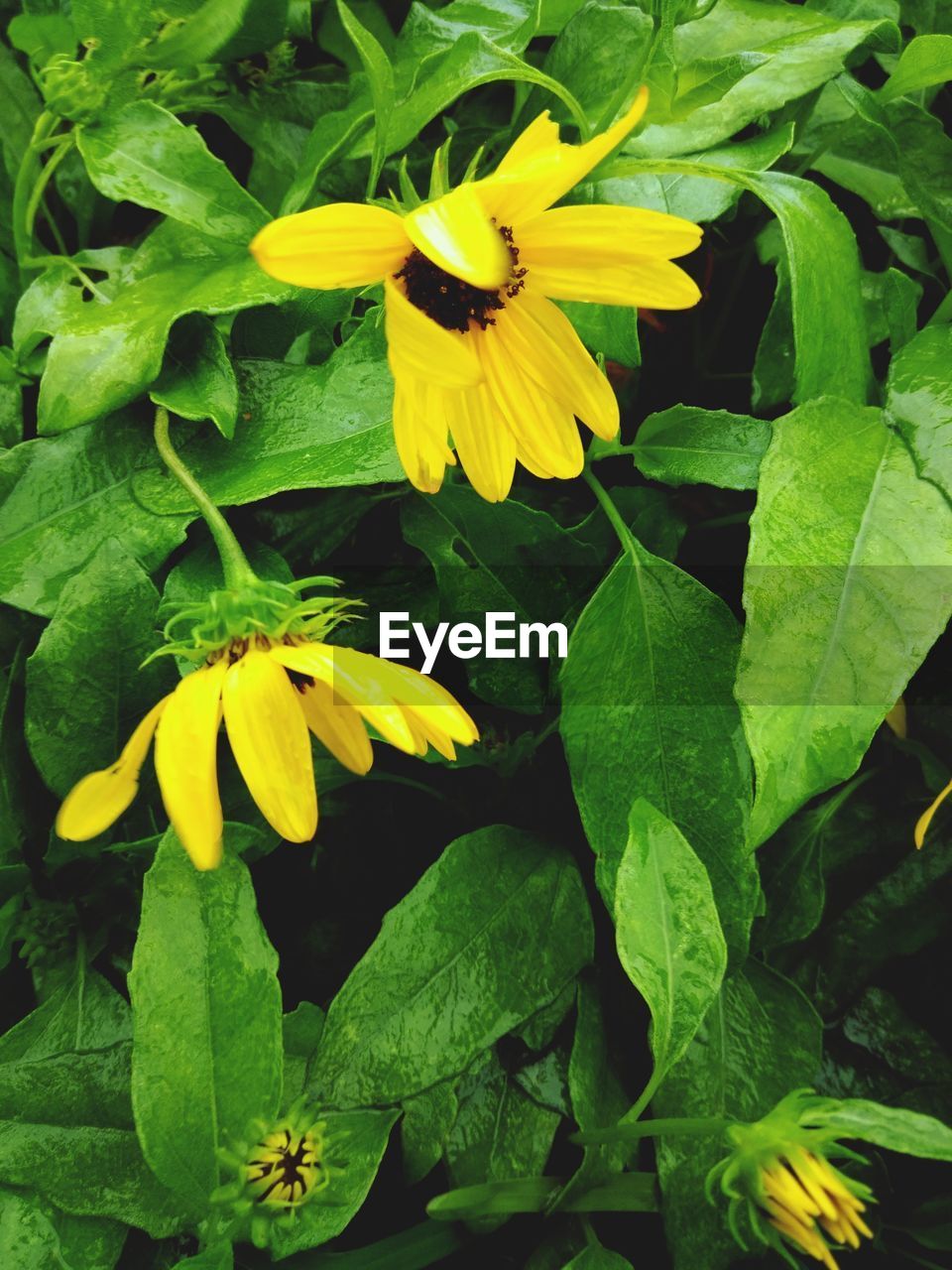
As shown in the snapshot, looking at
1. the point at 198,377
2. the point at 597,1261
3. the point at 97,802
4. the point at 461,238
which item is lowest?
the point at 597,1261

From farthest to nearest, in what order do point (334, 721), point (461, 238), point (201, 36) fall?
point (201, 36) → point (334, 721) → point (461, 238)

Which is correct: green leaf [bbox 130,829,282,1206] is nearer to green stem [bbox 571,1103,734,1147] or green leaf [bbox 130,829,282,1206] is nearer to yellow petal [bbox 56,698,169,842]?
yellow petal [bbox 56,698,169,842]

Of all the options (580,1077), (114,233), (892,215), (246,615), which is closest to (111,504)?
(246,615)

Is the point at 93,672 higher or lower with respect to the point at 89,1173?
higher

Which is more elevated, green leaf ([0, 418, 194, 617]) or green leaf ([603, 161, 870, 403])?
green leaf ([603, 161, 870, 403])

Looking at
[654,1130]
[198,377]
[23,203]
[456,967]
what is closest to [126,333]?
[198,377]

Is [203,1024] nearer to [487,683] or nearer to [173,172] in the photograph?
[487,683]

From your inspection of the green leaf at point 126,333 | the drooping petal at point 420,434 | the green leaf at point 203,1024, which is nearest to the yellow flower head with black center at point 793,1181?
the green leaf at point 203,1024

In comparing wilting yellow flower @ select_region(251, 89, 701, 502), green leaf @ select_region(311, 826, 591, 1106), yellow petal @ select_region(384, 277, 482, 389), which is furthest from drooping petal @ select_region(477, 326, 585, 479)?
green leaf @ select_region(311, 826, 591, 1106)

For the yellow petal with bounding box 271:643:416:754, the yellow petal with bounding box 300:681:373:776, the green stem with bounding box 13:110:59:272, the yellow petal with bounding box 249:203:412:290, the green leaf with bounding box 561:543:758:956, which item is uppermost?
the yellow petal with bounding box 249:203:412:290
